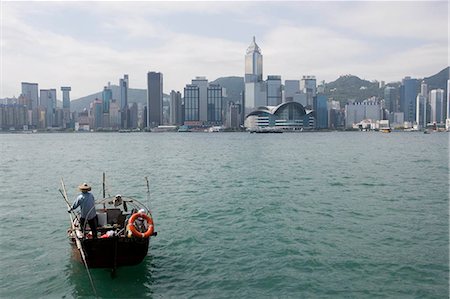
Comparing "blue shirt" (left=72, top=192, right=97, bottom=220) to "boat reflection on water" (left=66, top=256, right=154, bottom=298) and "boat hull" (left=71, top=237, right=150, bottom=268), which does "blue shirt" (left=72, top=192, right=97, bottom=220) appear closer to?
"boat hull" (left=71, top=237, right=150, bottom=268)

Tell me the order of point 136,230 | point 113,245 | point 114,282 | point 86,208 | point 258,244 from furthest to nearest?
point 258,244 → point 86,208 → point 136,230 → point 113,245 → point 114,282

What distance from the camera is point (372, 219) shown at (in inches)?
774

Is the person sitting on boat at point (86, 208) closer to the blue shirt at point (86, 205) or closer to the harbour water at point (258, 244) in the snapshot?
the blue shirt at point (86, 205)

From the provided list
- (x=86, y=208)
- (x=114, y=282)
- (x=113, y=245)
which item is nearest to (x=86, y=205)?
(x=86, y=208)

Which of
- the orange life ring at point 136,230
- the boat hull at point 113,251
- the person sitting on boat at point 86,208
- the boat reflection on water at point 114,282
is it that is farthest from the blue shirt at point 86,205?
the boat reflection on water at point 114,282

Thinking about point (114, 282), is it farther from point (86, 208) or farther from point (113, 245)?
point (86, 208)

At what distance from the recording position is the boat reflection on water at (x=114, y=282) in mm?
11641

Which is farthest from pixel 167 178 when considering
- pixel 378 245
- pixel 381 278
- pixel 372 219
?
pixel 381 278

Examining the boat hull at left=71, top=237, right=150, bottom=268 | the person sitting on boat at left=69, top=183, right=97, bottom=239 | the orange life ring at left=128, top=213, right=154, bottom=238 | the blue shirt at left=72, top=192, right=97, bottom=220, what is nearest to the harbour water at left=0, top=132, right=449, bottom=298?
the boat hull at left=71, top=237, right=150, bottom=268

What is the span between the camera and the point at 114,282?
12242 millimetres

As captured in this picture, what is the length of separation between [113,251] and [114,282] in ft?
2.98

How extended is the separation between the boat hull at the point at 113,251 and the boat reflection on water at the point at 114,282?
0.25 m

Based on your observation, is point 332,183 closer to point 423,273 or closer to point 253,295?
point 423,273

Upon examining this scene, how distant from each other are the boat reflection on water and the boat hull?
253 millimetres
